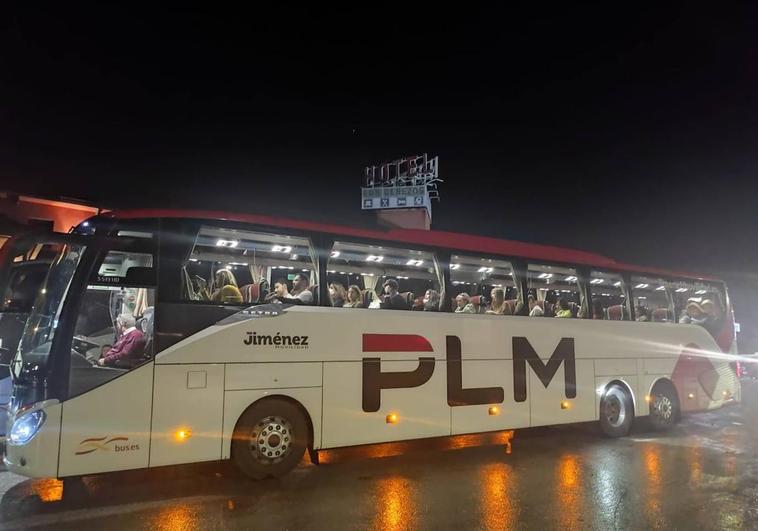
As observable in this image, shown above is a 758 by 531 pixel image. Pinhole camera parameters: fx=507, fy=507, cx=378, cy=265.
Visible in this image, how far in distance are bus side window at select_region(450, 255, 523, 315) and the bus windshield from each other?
536 centimetres

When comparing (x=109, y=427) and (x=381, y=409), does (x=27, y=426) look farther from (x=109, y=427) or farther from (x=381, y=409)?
(x=381, y=409)

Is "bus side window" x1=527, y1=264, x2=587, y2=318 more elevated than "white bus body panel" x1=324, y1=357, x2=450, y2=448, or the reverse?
"bus side window" x1=527, y1=264, x2=587, y2=318

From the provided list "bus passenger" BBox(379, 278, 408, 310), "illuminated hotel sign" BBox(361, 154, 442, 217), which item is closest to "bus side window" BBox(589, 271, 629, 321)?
"bus passenger" BBox(379, 278, 408, 310)

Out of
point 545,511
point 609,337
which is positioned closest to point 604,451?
point 609,337

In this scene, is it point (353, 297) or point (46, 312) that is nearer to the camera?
point (46, 312)

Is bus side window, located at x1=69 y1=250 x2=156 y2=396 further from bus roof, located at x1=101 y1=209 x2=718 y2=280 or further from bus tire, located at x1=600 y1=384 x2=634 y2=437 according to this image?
bus tire, located at x1=600 y1=384 x2=634 y2=437

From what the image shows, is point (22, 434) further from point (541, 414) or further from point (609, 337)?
point (609, 337)

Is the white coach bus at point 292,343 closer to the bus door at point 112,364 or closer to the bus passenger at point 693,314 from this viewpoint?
the bus door at point 112,364

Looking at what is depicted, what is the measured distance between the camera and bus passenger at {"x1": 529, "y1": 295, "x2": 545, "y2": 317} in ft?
30.0

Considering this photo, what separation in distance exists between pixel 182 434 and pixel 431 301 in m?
4.08

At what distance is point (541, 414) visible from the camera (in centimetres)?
898

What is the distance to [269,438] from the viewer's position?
21.4ft

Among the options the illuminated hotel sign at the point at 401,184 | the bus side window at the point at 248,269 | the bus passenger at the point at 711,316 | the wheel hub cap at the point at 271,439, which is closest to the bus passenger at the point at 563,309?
the bus passenger at the point at 711,316

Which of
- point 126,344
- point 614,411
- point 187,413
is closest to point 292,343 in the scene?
point 187,413
